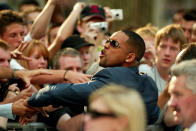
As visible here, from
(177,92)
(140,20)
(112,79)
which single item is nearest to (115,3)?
(140,20)

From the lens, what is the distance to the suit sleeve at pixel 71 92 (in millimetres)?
5645

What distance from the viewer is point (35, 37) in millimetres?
8578

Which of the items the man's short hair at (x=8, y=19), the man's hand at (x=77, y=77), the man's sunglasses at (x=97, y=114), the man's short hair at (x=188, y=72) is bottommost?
the man's hand at (x=77, y=77)

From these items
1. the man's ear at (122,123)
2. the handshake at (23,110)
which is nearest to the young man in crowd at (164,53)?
the handshake at (23,110)

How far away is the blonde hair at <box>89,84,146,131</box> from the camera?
158 inches

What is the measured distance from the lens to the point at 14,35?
8188 mm

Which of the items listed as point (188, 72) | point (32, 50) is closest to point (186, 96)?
point (188, 72)

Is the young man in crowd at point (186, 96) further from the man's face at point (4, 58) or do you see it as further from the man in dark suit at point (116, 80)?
the man's face at point (4, 58)

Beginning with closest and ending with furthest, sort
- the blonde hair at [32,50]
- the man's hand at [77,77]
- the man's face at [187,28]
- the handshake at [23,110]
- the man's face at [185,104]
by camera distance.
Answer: the man's face at [185,104] < the handshake at [23,110] < the man's hand at [77,77] < the blonde hair at [32,50] < the man's face at [187,28]

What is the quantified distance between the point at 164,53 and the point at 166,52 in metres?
0.03

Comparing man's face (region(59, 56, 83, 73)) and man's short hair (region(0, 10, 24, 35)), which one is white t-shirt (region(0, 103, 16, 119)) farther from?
man's short hair (region(0, 10, 24, 35))

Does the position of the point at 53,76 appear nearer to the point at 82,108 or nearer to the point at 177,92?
the point at 82,108

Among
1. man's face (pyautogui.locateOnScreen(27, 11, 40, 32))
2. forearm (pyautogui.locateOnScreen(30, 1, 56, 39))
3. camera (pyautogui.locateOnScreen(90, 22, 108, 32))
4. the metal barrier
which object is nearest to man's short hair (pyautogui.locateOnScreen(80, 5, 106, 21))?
camera (pyautogui.locateOnScreen(90, 22, 108, 32))

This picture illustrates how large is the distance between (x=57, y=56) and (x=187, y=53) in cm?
224
